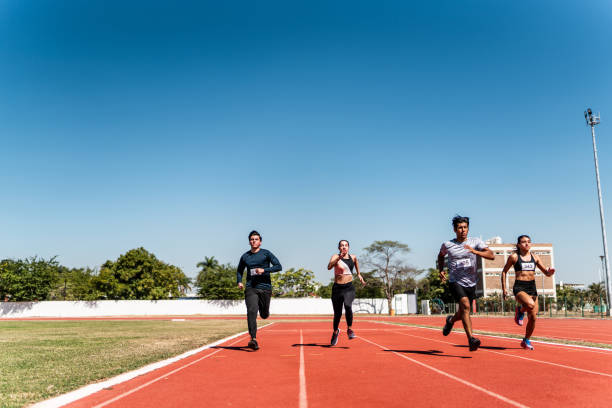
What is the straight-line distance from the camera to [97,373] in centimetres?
571

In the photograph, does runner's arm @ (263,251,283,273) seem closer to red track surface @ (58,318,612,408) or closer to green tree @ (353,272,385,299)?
red track surface @ (58,318,612,408)

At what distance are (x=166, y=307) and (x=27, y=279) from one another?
15.4m

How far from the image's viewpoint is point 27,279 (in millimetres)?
51750

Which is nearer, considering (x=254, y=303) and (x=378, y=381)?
(x=378, y=381)

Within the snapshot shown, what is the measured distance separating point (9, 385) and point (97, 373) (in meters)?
0.96

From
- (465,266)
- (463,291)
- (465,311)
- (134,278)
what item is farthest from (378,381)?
(134,278)

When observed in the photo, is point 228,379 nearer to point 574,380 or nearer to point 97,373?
point 97,373

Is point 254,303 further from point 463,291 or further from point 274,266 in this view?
point 463,291

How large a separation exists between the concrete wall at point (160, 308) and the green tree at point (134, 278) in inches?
83.6

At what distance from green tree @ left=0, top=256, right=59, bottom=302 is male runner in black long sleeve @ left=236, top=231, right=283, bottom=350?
52.2 m

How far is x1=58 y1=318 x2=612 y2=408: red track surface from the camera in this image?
4.09m

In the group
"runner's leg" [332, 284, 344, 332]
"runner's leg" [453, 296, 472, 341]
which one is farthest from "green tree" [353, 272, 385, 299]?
"runner's leg" [453, 296, 472, 341]

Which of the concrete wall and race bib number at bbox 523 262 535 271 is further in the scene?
the concrete wall

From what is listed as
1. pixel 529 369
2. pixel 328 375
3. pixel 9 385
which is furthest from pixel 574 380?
pixel 9 385
